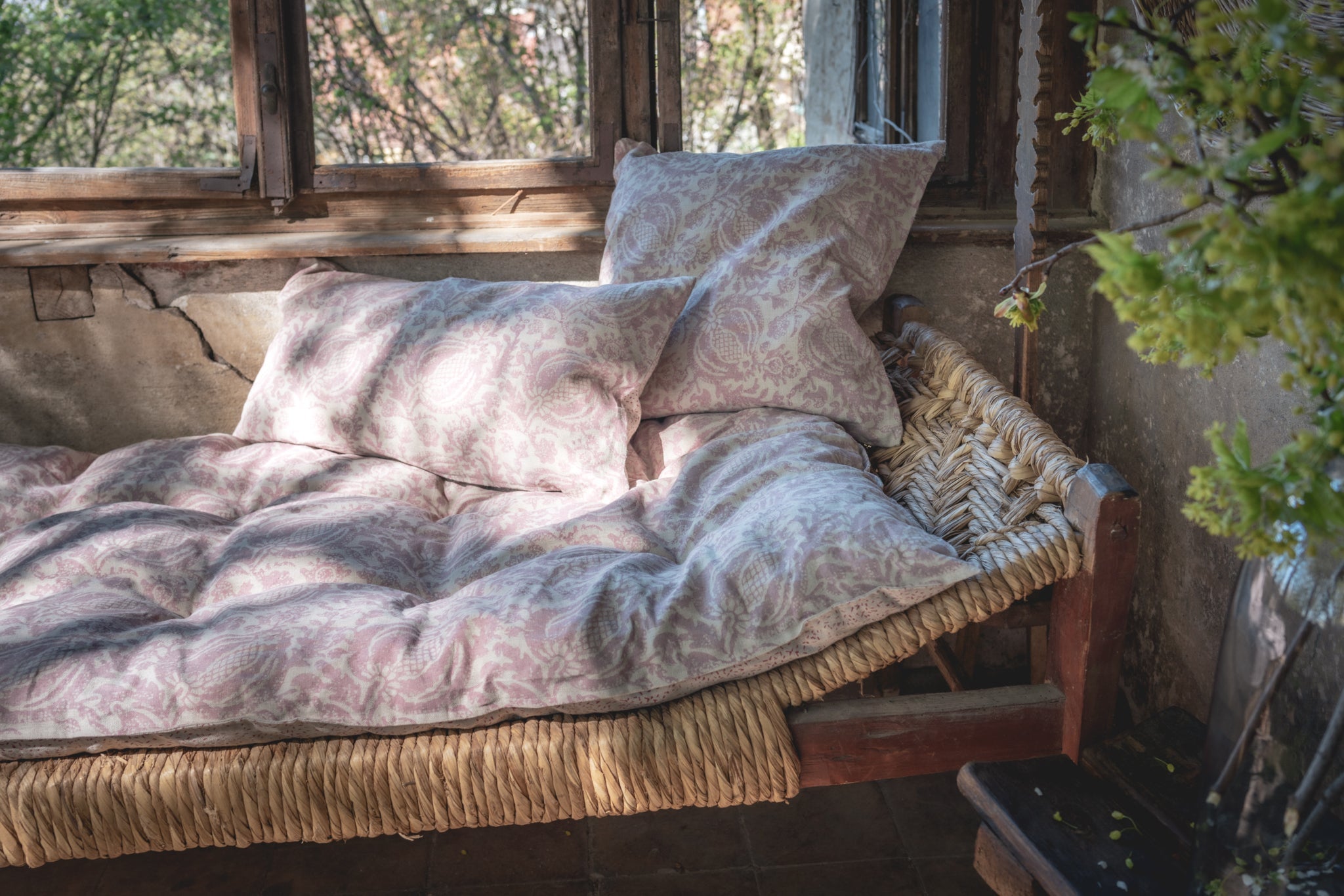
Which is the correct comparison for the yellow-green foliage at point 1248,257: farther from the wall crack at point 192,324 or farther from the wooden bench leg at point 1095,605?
the wall crack at point 192,324

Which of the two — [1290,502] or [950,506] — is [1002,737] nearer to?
[950,506]

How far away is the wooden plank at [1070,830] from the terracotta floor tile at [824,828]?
635 millimetres

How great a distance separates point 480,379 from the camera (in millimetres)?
1761

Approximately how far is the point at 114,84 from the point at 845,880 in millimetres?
2662

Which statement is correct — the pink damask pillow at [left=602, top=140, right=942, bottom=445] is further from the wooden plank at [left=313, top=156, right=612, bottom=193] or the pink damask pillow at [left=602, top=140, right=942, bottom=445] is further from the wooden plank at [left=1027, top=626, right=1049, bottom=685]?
the wooden plank at [left=1027, top=626, right=1049, bottom=685]

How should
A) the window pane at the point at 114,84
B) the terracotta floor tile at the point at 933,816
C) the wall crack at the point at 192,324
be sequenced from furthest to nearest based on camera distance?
1. the window pane at the point at 114,84
2. the wall crack at the point at 192,324
3. the terracotta floor tile at the point at 933,816

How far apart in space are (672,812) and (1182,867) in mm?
1027

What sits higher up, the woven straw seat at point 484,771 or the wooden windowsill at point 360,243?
the wooden windowsill at point 360,243

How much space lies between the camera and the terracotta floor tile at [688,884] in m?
1.69

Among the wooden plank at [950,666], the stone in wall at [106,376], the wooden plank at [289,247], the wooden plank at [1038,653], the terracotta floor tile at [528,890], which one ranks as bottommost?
the terracotta floor tile at [528,890]

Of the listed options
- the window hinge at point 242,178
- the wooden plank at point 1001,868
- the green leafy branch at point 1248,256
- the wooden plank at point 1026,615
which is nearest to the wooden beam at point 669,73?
the window hinge at point 242,178

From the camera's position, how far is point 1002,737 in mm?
1309

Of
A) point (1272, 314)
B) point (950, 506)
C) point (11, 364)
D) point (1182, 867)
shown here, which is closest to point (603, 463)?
point (950, 506)

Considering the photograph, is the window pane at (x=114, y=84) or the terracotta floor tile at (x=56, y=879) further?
the window pane at (x=114, y=84)
